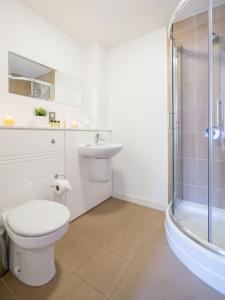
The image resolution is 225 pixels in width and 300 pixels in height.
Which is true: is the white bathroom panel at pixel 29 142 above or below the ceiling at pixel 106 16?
below

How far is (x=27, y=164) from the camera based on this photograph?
1.41 m

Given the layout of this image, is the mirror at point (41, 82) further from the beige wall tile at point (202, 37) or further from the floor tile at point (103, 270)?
the floor tile at point (103, 270)

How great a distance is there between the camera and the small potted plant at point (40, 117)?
1777mm

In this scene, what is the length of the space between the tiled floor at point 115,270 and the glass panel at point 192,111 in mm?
549

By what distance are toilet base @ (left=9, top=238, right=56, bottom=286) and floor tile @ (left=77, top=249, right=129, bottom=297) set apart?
22 centimetres

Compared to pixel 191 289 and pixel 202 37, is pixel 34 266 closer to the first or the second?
pixel 191 289

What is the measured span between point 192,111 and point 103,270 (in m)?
1.82

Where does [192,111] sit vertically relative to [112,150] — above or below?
above

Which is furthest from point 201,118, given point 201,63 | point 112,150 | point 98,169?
point 98,169

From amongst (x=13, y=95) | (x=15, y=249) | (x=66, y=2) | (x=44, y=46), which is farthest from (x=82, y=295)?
(x=66, y=2)

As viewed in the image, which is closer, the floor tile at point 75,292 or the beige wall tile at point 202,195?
the floor tile at point 75,292

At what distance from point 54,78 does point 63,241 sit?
5.97 ft

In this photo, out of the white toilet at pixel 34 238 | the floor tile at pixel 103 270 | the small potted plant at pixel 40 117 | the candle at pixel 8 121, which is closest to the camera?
the white toilet at pixel 34 238

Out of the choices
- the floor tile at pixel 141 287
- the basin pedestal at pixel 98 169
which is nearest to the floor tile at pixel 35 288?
the floor tile at pixel 141 287
